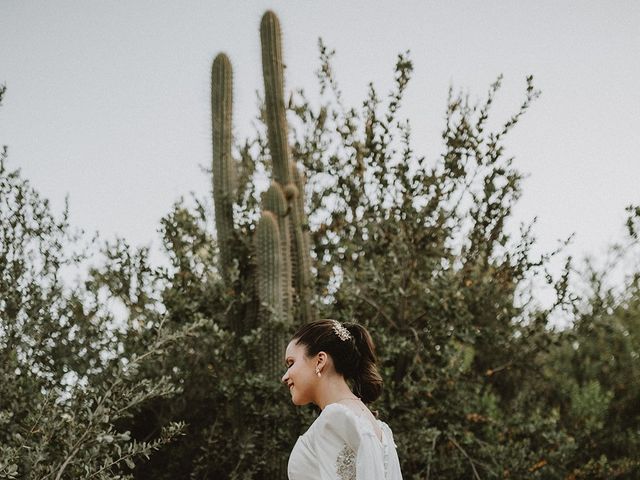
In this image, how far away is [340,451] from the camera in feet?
8.52

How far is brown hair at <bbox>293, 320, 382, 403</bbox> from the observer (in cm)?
291

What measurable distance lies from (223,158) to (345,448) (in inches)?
170

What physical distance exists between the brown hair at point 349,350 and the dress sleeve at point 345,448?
0.29 metres

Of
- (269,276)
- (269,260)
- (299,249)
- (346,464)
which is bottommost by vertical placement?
(346,464)

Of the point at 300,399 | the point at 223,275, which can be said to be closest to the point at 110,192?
the point at 223,275

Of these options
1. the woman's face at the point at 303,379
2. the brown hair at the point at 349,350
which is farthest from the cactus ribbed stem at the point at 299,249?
the woman's face at the point at 303,379

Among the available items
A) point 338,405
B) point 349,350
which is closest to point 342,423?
point 338,405

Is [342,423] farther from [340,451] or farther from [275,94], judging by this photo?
[275,94]

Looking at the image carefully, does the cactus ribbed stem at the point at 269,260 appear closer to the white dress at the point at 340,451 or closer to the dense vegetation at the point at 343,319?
the dense vegetation at the point at 343,319

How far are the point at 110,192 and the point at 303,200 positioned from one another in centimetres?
177

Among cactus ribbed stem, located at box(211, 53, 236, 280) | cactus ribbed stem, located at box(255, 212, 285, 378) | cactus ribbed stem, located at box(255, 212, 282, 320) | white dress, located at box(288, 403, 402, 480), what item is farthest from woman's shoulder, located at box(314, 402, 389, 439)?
cactus ribbed stem, located at box(211, 53, 236, 280)

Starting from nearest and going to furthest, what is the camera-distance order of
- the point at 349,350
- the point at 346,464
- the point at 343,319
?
the point at 346,464
the point at 349,350
the point at 343,319

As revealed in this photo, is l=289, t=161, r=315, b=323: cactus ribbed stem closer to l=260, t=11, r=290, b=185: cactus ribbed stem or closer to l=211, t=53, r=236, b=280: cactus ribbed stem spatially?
l=260, t=11, r=290, b=185: cactus ribbed stem

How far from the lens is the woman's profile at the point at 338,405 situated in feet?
8.43
